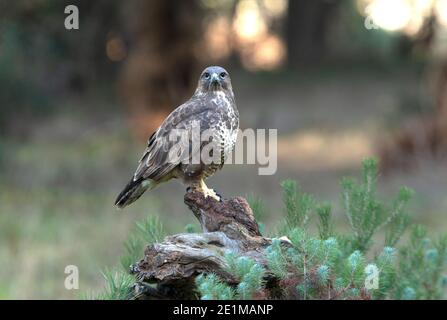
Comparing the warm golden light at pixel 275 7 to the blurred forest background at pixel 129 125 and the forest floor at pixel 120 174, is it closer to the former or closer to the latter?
the blurred forest background at pixel 129 125

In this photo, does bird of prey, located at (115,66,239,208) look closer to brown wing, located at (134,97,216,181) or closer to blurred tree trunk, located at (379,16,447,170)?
brown wing, located at (134,97,216,181)

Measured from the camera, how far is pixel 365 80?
2227 cm

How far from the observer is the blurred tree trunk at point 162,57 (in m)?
13.4

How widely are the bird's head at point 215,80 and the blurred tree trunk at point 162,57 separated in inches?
389

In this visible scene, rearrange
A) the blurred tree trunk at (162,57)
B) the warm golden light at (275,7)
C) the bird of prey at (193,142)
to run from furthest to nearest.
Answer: the warm golden light at (275,7), the blurred tree trunk at (162,57), the bird of prey at (193,142)

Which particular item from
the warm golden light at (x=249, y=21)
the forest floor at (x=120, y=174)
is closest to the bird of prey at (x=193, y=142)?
the forest floor at (x=120, y=174)

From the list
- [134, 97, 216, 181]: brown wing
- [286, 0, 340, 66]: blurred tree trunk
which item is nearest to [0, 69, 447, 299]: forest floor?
[134, 97, 216, 181]: brown wing

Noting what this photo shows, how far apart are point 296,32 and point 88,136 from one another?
10.4 m

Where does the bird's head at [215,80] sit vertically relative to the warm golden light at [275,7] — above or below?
below

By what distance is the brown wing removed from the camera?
11.4 ft

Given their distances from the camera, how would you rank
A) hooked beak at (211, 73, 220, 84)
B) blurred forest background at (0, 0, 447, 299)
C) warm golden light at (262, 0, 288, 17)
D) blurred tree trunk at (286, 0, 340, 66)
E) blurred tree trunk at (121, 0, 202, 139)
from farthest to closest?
warm golden light at (262, 0, 288, 17) < blurred tree trunk at (286, 0, 340, 66) < blurred tree trunk at (121, 0, 202, 139) < blurred forest background at (0, 0, 447, 299) < hooked beak at (211, 73, 220, 84)

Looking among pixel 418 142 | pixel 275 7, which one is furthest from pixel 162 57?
pixel 275 7
